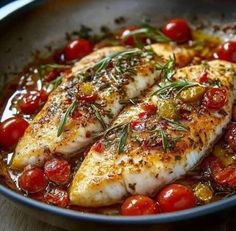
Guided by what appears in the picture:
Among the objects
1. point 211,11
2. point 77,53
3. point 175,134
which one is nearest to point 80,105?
point 175,134

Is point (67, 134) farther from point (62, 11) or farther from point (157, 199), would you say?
point (62, 11)

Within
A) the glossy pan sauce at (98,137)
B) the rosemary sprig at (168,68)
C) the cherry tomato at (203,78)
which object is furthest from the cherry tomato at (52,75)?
the cherry tomato at (203,78)

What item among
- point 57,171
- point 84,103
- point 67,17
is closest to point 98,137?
point 84,103

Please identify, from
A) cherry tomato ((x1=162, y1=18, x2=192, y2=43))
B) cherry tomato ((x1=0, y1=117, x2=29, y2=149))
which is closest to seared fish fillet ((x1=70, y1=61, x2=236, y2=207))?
cherry tomato ((x1=0, y1=117, x2=29, y2=149))

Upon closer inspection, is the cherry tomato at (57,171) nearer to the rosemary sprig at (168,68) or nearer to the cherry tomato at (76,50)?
the rosemary sprig at (168,68)

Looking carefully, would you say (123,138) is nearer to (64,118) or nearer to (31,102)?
(64,118)
